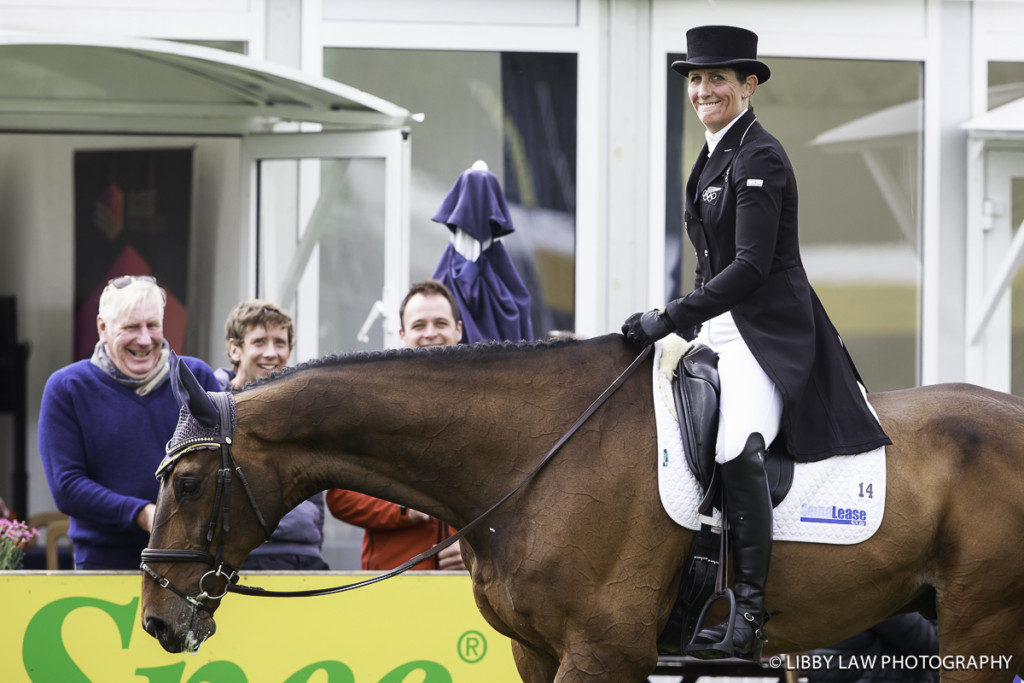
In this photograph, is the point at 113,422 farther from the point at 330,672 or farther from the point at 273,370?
the point at 330,672

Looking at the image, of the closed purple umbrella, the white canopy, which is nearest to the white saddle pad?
the closed purple umbrella

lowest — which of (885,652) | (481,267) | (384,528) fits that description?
(885,652)

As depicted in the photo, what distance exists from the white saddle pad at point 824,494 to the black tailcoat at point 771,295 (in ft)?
0.18

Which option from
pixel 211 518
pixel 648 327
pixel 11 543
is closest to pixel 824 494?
pixel 648 327

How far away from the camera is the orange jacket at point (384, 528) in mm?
5211

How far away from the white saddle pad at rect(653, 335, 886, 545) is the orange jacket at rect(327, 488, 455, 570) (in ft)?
5.52

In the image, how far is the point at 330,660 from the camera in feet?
16.4

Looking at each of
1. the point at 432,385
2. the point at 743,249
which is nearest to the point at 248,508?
the point at 432,385

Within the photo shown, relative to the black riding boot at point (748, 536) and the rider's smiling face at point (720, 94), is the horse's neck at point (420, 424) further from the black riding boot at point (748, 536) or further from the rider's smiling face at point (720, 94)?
the rider's smiling face at point (720, 94)

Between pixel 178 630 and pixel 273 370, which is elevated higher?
pixel 273 370

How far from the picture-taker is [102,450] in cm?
503

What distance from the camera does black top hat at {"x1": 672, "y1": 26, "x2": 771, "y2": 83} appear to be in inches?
155

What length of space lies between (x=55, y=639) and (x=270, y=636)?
84 centimetres

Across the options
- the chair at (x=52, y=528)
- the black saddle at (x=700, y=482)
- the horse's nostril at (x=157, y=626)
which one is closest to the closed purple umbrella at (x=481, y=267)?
the black saddle at (x=700, y=482)
